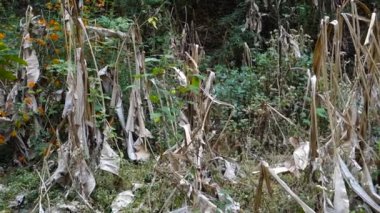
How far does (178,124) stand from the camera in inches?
164

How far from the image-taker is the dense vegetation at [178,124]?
10.7ft

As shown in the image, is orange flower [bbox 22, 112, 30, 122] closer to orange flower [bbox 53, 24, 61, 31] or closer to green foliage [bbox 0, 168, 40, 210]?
green foliage [bbox 0, 168, 40, 210]

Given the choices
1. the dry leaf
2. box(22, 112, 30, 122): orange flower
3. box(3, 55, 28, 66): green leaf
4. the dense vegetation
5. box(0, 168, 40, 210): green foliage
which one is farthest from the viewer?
box(22, 112, 30, 122): orange flower

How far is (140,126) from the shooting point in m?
4.27

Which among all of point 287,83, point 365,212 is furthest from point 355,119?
point 287,83

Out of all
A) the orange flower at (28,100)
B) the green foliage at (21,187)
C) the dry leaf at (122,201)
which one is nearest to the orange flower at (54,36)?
the orange flower at (28,100)

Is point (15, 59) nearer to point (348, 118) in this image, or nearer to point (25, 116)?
point (25, 116)

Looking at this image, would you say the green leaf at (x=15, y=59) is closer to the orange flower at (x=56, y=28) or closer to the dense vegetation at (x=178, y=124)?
the dense vegetation at (x=178, y=124)

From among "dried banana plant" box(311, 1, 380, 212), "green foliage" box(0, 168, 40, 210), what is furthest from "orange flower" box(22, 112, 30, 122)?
"dried banana plant" box(311, 1, 380, 212)

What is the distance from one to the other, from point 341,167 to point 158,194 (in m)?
1.07

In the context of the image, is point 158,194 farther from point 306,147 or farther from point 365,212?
point 365,212

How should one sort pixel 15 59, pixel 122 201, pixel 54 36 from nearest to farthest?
pixel 122 201 → pixel 15 59 → pixel 54 36

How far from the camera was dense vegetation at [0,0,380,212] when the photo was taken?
3256 mm

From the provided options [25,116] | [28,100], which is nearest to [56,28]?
[28,100]
